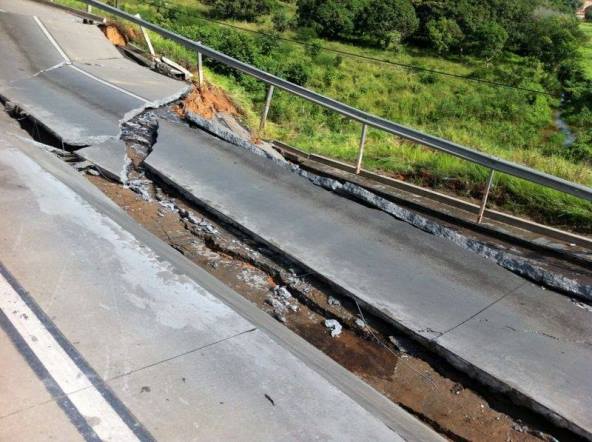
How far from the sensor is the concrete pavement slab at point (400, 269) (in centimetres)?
504

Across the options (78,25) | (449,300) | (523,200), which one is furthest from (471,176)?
(78,25)

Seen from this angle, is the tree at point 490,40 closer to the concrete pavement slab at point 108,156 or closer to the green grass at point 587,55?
the green grass at point 587,55

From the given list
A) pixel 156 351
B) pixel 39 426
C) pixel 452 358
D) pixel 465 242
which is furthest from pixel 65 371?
pixel 465 242

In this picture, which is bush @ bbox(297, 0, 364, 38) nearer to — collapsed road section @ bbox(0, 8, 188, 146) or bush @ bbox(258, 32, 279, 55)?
bush @ bbox(258, 32, 279, 55)

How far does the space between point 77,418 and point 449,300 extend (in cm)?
369

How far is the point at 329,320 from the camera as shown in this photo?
19.2 feet

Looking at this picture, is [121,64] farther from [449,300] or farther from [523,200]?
[449,300]

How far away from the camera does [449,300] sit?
6039mm

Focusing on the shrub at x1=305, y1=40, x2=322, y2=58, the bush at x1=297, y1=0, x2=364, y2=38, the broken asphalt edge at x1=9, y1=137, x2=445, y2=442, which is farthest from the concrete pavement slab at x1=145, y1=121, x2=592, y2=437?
the bush at x1=297, y1=0, x2=364, y2=38

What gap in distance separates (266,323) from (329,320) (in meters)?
0.71

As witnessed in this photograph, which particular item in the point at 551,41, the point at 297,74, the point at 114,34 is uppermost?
the point at 551,41

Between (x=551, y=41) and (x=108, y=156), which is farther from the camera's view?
(x=551, y=41)

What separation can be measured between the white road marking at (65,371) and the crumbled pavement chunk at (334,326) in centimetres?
239

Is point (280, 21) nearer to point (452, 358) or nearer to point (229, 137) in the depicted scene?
point (229, 137)
